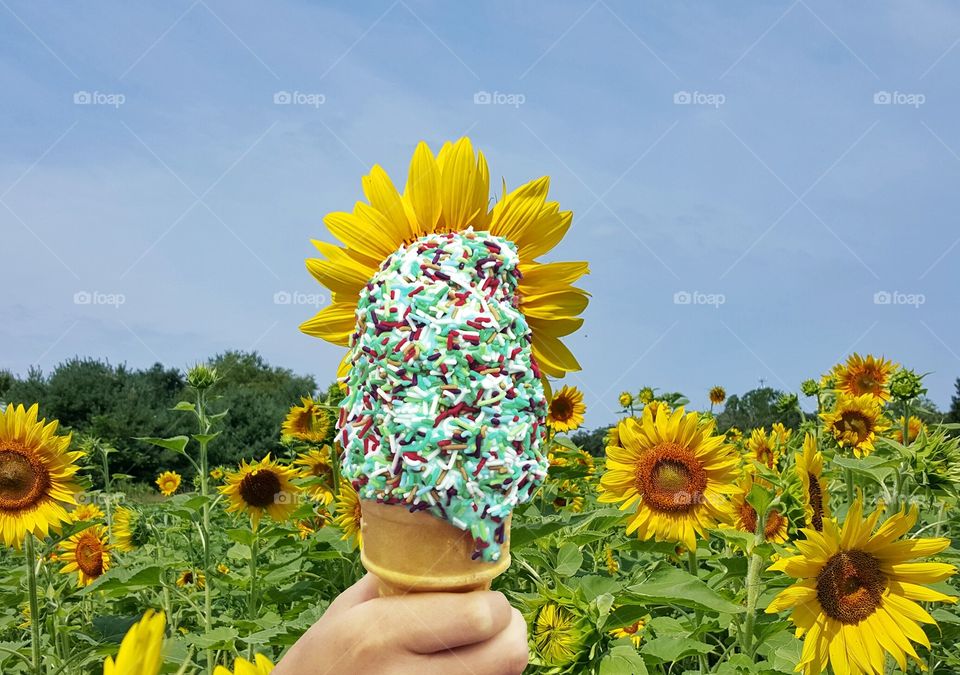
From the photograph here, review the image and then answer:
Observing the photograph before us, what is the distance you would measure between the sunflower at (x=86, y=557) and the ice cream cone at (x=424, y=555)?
181 inches

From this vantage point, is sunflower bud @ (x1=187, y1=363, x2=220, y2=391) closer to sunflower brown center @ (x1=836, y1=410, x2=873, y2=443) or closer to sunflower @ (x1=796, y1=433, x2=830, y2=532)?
sunflower @ (x1=796, y1=433, x2=830, y2=532)

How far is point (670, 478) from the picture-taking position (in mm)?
3596

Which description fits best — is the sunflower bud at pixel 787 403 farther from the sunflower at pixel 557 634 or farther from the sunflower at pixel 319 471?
the sunflower at pixel 557 634

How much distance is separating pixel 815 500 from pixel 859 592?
0.68 meters

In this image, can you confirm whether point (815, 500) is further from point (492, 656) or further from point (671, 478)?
point (492, 656)

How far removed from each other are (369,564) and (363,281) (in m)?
0.69

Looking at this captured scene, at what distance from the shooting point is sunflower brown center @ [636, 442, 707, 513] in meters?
3.54

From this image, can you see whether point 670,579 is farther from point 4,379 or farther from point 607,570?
point 4,379

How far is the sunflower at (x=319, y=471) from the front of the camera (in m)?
5.20

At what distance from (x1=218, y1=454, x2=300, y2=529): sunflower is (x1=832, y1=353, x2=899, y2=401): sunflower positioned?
14.5ft

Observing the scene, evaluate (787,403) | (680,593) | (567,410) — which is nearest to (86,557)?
(567,410)

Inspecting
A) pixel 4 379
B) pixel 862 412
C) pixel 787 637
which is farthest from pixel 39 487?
pixel 4 379

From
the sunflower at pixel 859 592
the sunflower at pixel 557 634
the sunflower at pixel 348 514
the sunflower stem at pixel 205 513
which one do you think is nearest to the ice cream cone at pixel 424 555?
the sunflower at pixel 557 634

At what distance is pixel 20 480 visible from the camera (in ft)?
13.9
